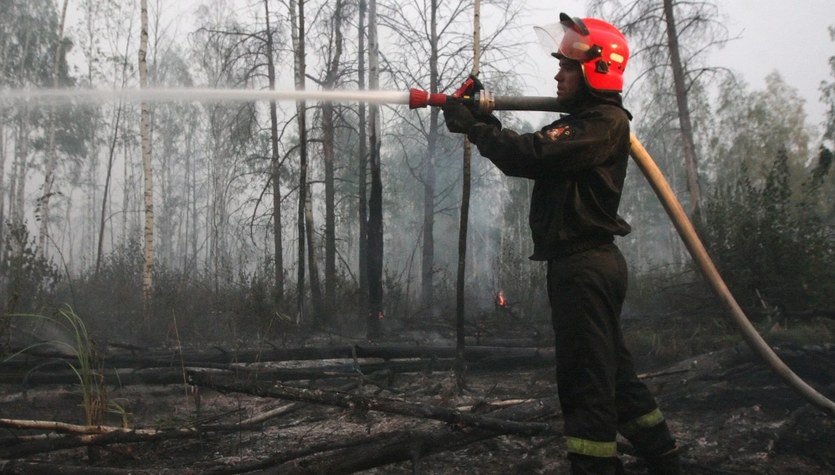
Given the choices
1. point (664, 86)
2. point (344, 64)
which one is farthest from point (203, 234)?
point (664, 86)

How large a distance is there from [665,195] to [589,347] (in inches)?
59.2

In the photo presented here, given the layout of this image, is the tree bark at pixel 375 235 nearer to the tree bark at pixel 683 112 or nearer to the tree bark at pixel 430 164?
the tree bark at pixel 430 164

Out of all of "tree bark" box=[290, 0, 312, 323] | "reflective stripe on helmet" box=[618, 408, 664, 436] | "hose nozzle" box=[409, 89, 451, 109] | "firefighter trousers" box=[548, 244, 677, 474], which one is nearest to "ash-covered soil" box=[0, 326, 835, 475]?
"reflective stripe on helmet" box=[618, 408, 664, 436]

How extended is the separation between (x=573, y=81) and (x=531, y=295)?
24.5ft

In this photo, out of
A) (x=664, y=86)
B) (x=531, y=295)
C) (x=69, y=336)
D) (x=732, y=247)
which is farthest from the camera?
(x=664, y=86)

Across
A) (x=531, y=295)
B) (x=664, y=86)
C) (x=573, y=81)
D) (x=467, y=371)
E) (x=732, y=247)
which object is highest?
(x=664, y=86)

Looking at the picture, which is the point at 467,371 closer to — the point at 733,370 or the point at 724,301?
the point at 733,370

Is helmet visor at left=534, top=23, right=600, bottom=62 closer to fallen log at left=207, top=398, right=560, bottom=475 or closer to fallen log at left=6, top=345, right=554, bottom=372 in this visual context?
fallen log at left=207, top=398, right=560, bottom=475

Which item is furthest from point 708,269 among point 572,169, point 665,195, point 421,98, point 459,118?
point 421,98

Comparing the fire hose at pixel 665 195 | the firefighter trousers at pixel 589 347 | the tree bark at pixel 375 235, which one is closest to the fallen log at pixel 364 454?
the firefighter trousers at pixel 589 347

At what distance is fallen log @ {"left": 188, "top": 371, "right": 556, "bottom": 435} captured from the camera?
9.59 feet

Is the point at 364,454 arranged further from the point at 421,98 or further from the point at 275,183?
the point at 275,183

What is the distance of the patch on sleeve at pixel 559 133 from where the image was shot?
95.0 inches

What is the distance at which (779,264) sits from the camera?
6191 mm
